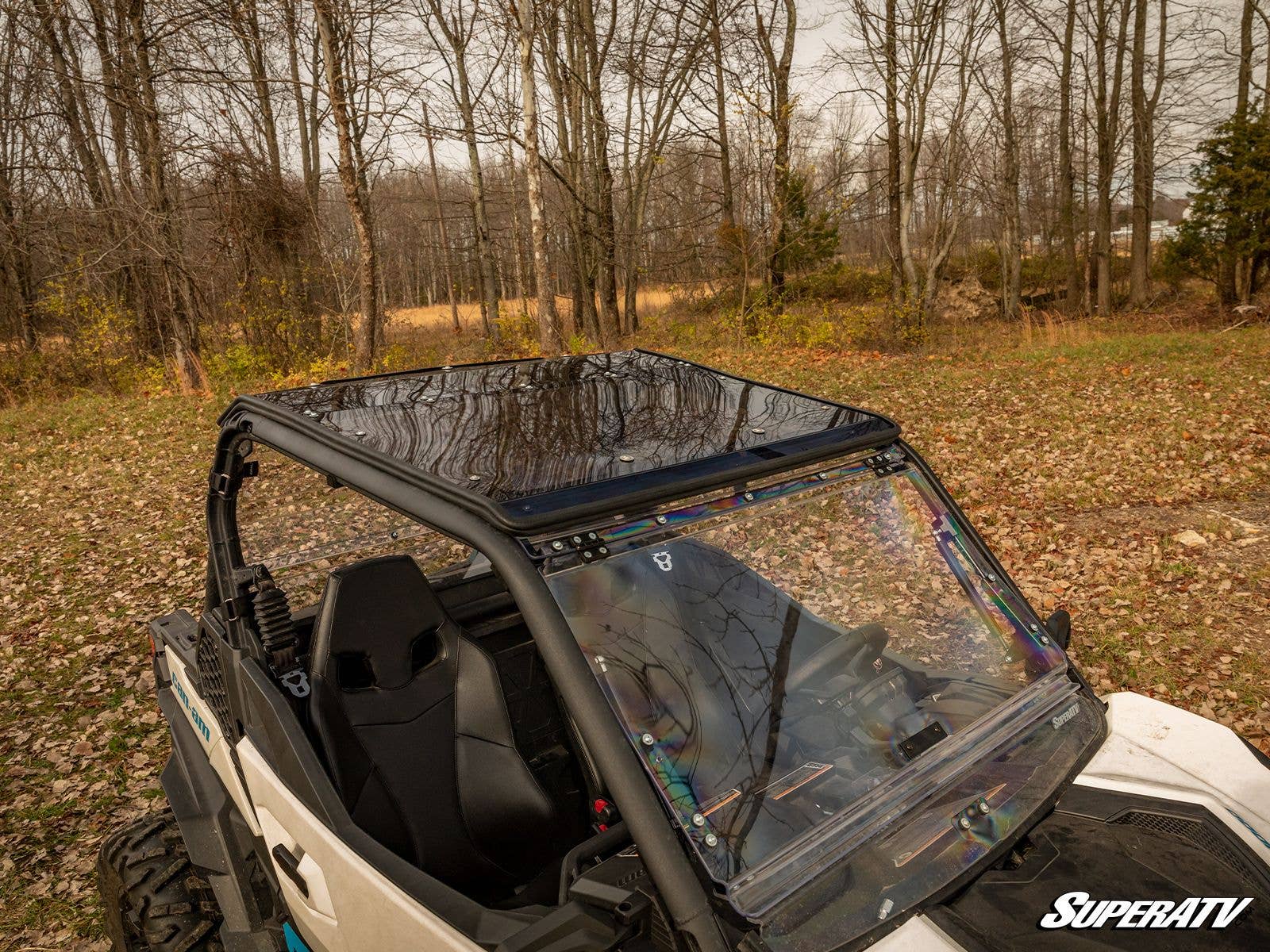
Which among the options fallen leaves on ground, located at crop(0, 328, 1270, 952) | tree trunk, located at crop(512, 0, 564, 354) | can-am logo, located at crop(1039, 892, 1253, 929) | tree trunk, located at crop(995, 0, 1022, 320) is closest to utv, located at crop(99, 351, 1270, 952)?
can-am logo, located at crop(1039, 892, 1253, 929)

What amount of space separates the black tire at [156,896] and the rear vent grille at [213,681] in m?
0.47

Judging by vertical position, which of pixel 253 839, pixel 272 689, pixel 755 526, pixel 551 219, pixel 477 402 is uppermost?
pixel 551 219

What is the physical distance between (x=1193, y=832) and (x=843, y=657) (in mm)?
802

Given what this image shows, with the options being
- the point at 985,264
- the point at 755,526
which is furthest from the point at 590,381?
the point at 985,264

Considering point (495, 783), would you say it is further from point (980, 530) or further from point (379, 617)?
point (980, 530)

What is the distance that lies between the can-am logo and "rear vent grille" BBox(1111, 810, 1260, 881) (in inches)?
4.9

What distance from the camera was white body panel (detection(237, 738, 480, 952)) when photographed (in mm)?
1697

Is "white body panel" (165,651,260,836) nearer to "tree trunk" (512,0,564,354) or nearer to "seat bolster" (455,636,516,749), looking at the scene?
"seat bolster" (455,636,516,749)

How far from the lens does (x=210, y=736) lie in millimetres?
2629

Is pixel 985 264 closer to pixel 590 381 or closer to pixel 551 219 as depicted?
pixel 551 219

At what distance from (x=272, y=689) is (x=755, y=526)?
133cm

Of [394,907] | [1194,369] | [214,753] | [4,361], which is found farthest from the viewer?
[4,361]

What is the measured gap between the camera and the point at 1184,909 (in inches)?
61.9

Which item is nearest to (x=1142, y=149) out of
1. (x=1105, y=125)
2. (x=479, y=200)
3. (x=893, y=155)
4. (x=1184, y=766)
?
(x=1105, y=125)
